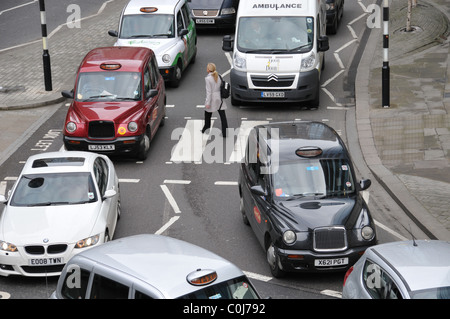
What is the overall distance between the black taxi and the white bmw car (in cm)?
248

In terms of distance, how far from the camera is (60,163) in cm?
1470

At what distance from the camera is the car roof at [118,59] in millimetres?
19484

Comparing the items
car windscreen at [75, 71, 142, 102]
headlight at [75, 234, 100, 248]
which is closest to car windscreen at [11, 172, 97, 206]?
headlight at [75, 234, 100, 248]

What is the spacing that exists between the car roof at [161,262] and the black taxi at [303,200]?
3.06 meters

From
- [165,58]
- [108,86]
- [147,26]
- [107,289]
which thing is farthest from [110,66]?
[107,289]

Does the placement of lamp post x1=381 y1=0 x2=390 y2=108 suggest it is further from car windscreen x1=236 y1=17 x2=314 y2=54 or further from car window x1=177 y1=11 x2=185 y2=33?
car window x1=177 y1=11 x2=185 y2=33

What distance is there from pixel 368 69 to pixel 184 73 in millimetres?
5457

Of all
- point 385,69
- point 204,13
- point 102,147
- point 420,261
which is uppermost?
point 420,261

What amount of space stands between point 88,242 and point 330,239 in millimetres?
3659

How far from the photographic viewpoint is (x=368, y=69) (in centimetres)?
2477

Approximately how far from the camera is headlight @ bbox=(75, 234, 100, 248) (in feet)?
42.1

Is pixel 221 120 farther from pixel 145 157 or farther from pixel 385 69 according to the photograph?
pixel 385 69

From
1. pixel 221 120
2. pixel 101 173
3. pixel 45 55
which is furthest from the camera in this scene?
pixel 45 55

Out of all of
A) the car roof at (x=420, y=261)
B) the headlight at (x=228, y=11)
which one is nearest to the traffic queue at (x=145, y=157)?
the car roof at (x=420, y=261)
